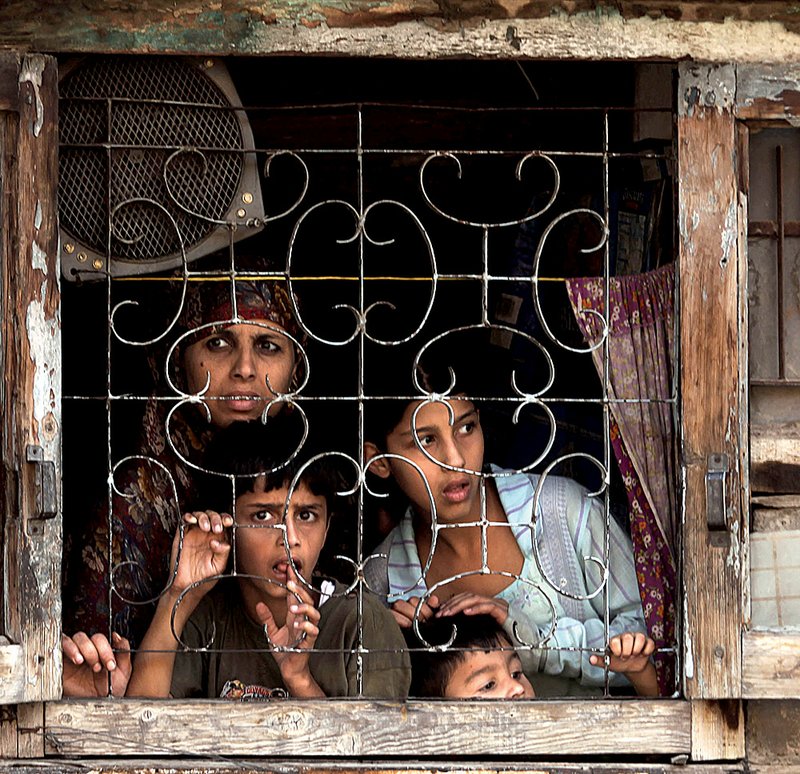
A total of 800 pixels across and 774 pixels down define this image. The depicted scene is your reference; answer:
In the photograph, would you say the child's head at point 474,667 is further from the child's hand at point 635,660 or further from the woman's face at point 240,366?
the woman's face at point 240,366

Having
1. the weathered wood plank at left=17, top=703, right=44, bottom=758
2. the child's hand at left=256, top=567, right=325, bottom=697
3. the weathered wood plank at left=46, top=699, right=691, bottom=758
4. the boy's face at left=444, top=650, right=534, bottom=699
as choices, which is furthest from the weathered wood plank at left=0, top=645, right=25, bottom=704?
the boy's face at left=444, top=650, right=534, bottom=699

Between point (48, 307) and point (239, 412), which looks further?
point (239, 412)

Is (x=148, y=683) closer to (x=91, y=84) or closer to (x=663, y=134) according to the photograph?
(x=91, y=84)

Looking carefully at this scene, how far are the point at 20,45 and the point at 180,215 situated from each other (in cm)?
67

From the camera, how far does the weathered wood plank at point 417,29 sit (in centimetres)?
344

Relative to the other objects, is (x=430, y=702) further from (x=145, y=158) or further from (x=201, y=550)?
(x=145, y=158)

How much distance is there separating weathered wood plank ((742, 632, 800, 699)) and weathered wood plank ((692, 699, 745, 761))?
108 mm

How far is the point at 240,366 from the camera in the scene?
4.14 m

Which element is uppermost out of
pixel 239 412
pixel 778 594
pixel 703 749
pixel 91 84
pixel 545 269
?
pixel 91 84

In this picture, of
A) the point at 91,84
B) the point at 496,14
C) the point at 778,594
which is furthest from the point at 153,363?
the point at 778,594

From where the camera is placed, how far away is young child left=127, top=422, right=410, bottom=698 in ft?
12.2

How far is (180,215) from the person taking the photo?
3887 mm

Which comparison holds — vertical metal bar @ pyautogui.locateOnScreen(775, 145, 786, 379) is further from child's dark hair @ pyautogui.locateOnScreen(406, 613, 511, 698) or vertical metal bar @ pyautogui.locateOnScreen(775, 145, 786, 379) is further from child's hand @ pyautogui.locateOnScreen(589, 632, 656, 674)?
child's dark hair @ pyautogui.locateOnScreen(406, 613, 511, 698)

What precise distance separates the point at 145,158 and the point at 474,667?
5.41 feet
